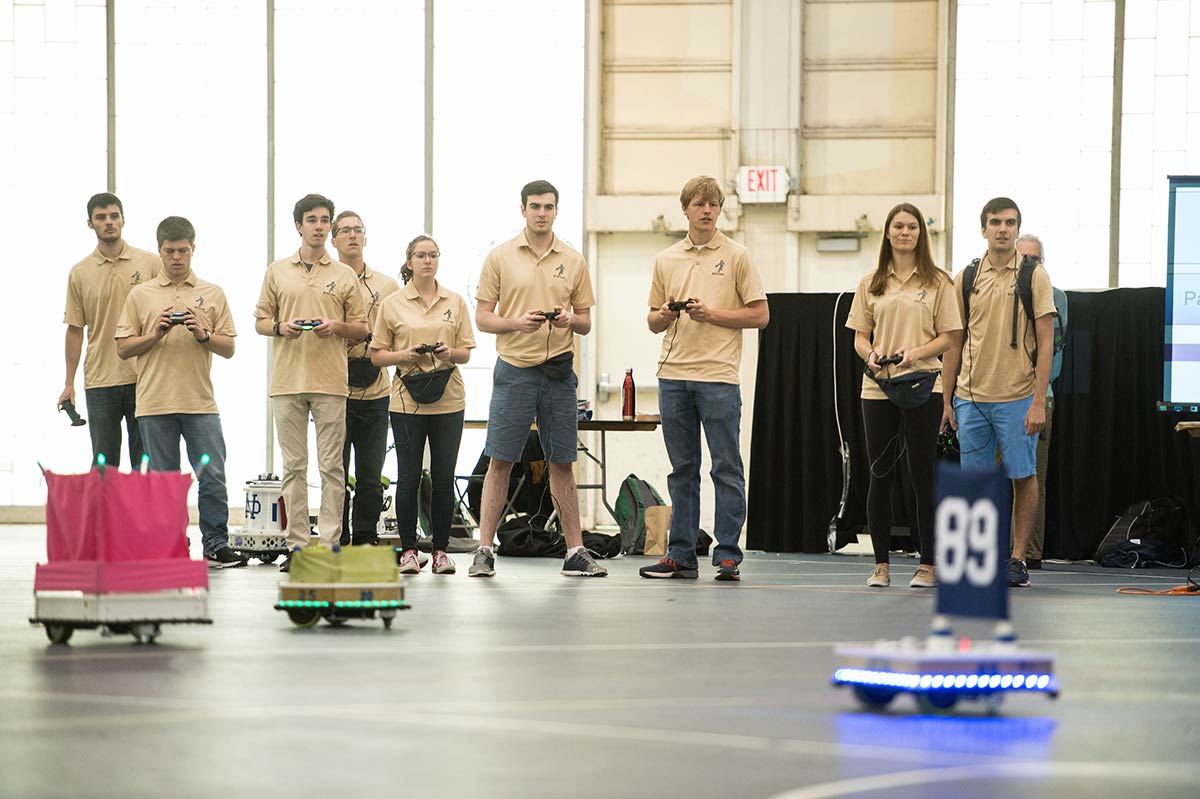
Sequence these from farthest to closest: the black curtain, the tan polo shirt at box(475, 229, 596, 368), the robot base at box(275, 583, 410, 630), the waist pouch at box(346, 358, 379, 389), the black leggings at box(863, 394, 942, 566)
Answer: the black curtain → the waist pouch at box(346, 358, 379, 389) → the tan polo shirt at box(475, 229, 596, 368) → the black leggings at box(863, 394, 942, 566) → the robot base at box(275, 583, 410, 630)

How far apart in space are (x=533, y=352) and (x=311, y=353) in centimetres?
99

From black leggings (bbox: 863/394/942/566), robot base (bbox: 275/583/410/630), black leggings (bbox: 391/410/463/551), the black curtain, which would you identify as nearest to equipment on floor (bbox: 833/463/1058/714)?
robot base (bbox: 275/583/410/630)

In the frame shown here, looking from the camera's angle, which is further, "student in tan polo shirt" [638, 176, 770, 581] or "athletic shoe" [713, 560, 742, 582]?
"athletic shoe" [713, 560, 742, 582]

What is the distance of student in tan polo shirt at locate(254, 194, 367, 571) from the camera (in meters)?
6.71

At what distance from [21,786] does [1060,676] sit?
216 cm

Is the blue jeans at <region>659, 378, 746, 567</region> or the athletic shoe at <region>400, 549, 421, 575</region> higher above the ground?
the blue jeans at <region>659, 378, 746, 567</region>

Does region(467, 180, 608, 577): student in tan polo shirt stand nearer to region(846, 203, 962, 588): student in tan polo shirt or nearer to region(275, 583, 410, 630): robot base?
region(846, 203, 962, 588): student in tan polo shirt

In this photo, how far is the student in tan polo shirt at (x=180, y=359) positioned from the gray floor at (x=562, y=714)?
197 cm

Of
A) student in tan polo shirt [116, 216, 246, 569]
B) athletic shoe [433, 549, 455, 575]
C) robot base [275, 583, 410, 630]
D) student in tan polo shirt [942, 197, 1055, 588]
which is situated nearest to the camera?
robot base [275, 583, 410, 630]

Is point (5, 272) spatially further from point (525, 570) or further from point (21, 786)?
point (21, 786)

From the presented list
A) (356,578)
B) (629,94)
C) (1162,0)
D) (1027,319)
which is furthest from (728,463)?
(1162,0)

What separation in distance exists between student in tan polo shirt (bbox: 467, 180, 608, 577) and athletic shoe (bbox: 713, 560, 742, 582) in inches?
24.5

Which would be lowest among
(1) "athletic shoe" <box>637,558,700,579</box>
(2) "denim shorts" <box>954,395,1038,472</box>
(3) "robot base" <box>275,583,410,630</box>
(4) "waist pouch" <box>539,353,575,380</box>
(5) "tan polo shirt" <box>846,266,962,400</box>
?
(1) "athletic shoe" <box>637,558,700,579</box>

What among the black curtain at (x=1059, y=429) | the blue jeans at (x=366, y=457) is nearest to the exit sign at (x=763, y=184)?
the black curtain at (x=1059, y=429)
